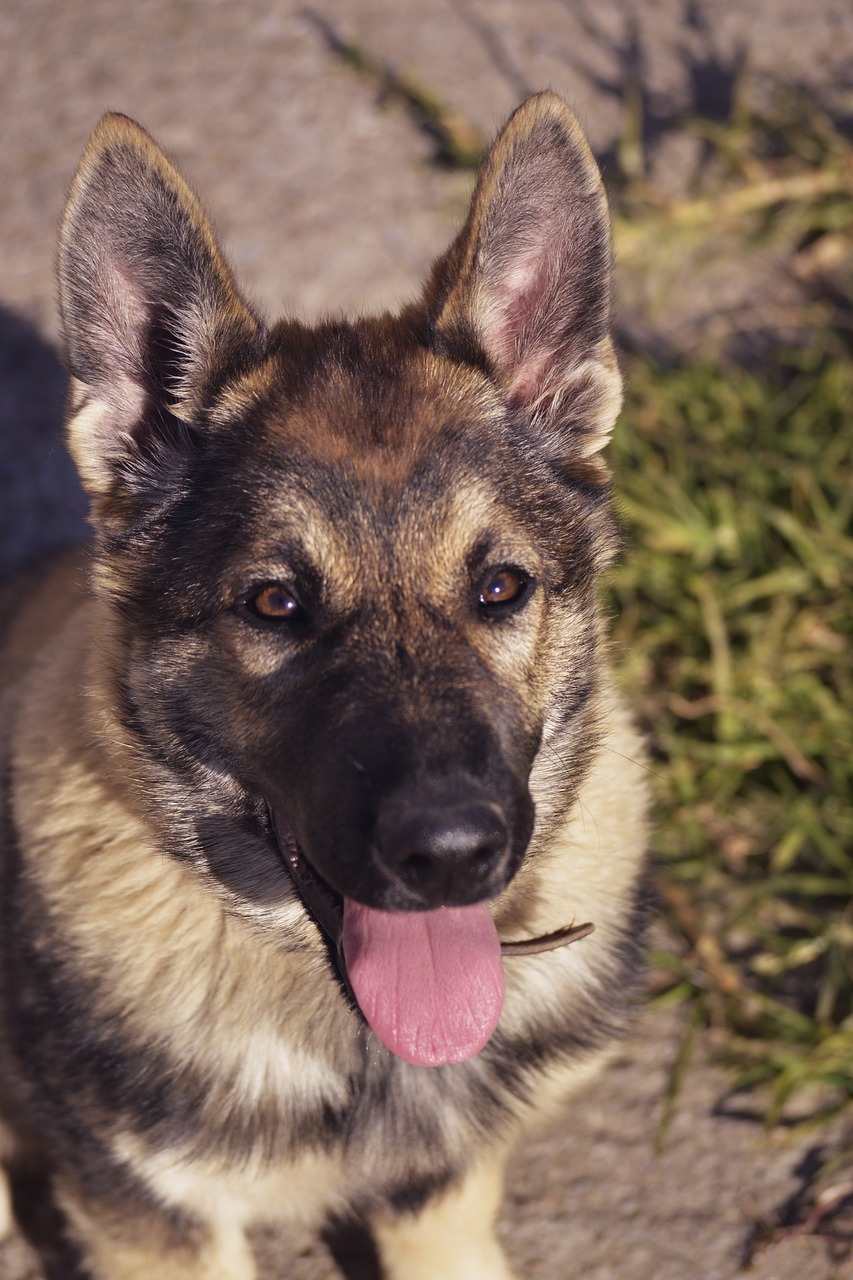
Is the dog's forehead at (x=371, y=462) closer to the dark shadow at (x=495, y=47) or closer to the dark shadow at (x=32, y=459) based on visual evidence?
the dark shadow at (x=32, y=459)

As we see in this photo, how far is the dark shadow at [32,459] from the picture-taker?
4988 millimetres

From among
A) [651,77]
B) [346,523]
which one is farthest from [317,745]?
[651,77]

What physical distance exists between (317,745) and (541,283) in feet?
4.02

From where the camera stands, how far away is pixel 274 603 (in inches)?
104

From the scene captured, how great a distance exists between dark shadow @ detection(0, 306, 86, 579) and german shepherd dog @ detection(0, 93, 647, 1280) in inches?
71.2

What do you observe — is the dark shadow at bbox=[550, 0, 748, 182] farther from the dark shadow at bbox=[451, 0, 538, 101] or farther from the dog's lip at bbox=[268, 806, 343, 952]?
the dog's lip at bbox=[268, 806, 343, 952]

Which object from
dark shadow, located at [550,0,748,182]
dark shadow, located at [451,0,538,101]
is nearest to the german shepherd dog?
dark shadow, located at [550,0,748,182]

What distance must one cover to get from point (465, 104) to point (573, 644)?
408 cm

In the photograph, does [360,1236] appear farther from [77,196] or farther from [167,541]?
[77,196]

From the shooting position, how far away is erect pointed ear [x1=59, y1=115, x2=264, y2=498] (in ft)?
8.40

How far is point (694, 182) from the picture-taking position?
5816mm

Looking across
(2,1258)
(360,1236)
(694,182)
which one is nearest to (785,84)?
(694,182)

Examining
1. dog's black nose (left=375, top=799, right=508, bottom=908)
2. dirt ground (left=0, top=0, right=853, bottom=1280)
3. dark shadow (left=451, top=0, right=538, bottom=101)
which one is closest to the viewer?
dog's black nose (left=375, top=799, right=508, bottom=908)

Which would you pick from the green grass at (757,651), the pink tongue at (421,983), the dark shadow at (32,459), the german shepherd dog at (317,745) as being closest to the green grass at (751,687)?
the green grass at (757,651)
